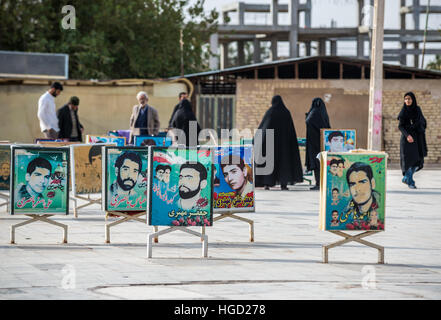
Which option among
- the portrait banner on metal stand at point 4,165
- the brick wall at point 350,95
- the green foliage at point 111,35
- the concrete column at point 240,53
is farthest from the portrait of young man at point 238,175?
the concrete column at point 240,53

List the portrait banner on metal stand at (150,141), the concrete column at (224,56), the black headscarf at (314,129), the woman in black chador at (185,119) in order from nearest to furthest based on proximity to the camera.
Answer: the portrait banner on metal stand at (150,141) → the black headscarf at (314,129) → the woman in black chador at (185,119) → the concrete column at (224,56)

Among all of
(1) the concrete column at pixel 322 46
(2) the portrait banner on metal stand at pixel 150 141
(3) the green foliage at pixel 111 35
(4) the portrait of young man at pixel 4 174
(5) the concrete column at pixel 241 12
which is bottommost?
(4) the portrait of young man at pixel 4 174

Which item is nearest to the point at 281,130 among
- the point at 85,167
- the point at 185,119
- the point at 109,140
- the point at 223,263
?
the point at 185,119

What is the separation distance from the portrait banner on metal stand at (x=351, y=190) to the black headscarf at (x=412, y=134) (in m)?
9.75

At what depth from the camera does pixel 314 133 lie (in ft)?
61.2

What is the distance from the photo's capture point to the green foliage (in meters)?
38.5

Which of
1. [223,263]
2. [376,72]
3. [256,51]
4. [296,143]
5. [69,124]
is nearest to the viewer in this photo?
[223,263]

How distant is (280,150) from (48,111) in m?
4.43

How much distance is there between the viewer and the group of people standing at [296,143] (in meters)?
18.1

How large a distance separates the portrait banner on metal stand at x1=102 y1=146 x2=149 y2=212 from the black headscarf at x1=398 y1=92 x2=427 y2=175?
9.19 metres

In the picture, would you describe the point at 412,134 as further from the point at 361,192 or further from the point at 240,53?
the point at 240,53

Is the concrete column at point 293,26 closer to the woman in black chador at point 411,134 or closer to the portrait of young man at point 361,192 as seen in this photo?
the woman in black chador at point 411,134

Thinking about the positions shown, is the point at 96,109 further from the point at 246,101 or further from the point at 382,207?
the point at 382,207

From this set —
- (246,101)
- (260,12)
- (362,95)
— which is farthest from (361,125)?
(260,12)
